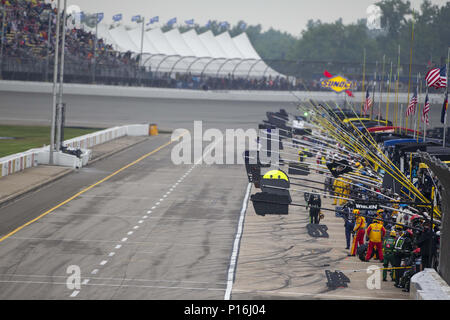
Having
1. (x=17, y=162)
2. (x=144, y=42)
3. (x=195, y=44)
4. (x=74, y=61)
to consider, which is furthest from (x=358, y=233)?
(x=195, y=44)

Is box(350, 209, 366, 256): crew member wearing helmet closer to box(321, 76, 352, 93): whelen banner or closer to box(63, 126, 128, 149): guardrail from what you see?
box(63, 126, 128, 149): guardrail

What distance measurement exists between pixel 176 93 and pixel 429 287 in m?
65.3

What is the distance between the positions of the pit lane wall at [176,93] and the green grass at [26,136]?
8.50m

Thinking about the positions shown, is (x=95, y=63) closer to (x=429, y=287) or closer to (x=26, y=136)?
(x=26, y=136)

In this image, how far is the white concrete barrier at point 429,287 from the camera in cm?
1565

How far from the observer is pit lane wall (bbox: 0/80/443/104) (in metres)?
73.8

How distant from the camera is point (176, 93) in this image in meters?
80.1

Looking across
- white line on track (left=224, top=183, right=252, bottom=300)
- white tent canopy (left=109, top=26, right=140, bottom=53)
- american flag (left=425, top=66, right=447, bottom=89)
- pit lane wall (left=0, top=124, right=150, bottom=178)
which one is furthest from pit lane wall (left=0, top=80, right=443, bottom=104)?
white line on track (left=224, top=183, right=252, bottom=300)

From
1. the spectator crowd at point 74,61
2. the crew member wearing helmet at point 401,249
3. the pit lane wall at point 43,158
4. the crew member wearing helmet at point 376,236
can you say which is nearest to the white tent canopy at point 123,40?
the spectator crowd at point 74,61

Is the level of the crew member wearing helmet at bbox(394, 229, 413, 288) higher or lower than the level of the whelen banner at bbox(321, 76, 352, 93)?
lower

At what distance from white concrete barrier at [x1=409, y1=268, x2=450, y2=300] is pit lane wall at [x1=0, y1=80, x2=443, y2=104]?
58.0 meters
